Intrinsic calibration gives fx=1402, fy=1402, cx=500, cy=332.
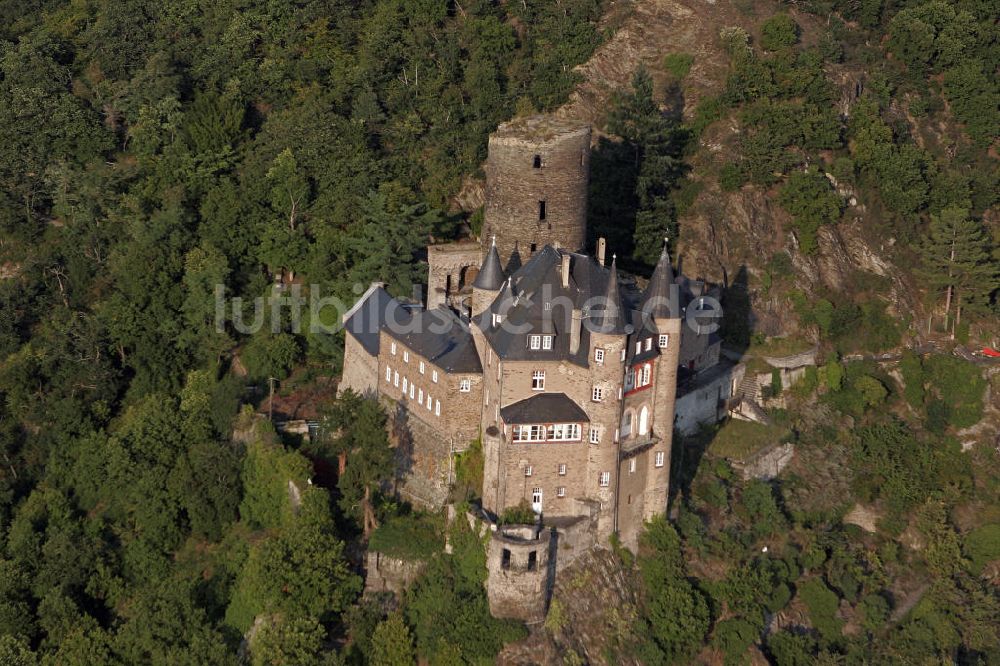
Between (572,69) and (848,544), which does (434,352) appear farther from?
(572,69)

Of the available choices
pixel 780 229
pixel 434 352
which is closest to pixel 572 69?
pixel 780 229

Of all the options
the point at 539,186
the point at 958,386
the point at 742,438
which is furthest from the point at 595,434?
the point at 958,386

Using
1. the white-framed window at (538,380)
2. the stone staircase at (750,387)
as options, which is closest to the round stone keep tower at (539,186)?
the white-framed window at (538,380)

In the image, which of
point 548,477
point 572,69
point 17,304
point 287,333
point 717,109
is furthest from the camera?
point 572,69

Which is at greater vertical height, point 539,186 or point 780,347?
point 539,186

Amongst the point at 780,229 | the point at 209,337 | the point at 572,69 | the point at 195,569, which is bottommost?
the point at 195,569

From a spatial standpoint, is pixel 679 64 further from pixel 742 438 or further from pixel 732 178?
pixel 742 438

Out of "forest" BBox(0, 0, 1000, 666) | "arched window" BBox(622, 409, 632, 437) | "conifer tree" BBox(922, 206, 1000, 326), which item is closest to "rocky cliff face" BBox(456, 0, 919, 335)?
"forest" BBox(0, 0, 1000, 666)
